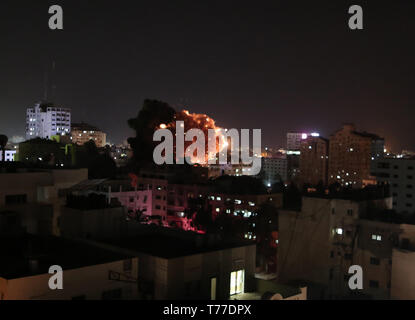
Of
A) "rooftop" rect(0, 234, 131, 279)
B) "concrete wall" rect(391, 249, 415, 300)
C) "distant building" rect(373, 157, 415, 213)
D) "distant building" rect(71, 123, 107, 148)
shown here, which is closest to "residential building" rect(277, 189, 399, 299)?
"concrete wall" rect(391, 249, 415, 300)

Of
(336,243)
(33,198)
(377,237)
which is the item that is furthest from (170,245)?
(336,243)

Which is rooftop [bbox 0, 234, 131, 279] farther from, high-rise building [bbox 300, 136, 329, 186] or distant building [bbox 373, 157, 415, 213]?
high-rise building [bbox 300, 136, 329, 186]

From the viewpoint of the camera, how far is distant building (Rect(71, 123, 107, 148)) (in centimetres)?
9756

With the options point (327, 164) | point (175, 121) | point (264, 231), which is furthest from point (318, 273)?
point (327, 164)

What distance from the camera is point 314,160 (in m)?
65.7

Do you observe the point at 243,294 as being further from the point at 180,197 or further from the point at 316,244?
the point at 180,197

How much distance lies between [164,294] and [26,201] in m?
8.19

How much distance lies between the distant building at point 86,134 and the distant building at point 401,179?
64159mm

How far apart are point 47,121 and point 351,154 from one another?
55.8 meters

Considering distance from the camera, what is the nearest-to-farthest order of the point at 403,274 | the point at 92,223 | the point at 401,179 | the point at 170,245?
the point at 170,245
the point at 92,223
the point at 403,274
the point at 401,179

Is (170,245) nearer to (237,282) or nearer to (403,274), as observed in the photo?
(237,282)

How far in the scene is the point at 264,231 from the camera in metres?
28.6

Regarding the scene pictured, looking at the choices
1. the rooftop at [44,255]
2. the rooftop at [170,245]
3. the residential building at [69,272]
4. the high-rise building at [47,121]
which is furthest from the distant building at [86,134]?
the residential building at [69,272]

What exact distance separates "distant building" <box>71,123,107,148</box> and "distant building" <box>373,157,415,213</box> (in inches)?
2526
